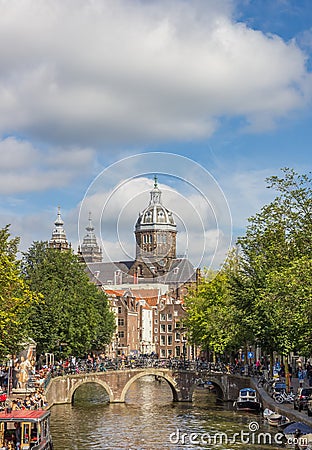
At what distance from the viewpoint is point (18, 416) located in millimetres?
36438

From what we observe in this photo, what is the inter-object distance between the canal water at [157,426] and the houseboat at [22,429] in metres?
9.33

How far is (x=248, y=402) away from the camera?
2391 inches

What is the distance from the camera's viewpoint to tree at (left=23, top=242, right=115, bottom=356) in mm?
77250

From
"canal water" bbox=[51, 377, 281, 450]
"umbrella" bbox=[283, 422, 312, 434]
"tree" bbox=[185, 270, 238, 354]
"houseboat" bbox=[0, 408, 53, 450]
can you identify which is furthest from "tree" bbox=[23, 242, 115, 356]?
"umbrella" bbox=[283, 422, 312, 434]

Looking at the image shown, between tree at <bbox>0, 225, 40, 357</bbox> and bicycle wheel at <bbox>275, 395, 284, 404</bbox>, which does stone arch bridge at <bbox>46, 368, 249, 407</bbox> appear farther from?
tree at <bbox>0, 225, 40, 357</bbox>

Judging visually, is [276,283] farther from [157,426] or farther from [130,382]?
[130,382]

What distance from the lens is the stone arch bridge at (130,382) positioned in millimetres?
71500

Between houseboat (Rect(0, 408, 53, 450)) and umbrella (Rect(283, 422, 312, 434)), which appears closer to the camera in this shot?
houseboat (Rect(0, 408, 53, 450))

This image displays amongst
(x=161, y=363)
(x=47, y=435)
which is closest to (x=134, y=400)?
(x=161, y=363)

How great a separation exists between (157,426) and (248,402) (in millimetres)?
8397

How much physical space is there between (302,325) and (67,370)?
3603 cm

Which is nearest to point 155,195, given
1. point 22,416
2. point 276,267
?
point 276,267

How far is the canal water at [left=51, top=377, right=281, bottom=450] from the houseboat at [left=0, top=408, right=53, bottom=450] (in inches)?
367

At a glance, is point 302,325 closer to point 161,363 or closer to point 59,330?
point 59,330
